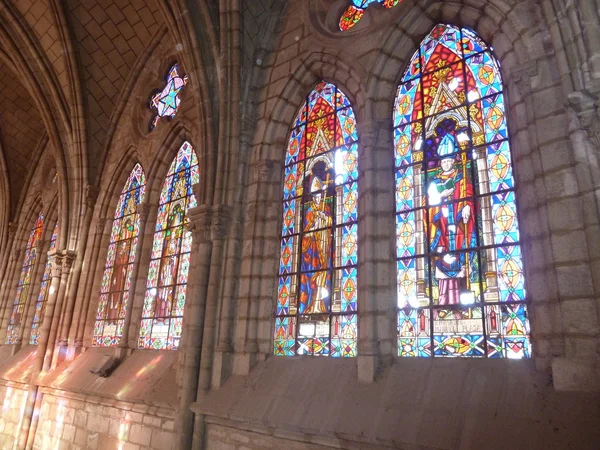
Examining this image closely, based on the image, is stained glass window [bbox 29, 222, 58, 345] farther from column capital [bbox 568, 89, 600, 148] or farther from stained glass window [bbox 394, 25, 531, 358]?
column capital [bbox 568, 89, 600, 148]

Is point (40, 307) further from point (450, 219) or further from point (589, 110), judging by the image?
point (589, 110)

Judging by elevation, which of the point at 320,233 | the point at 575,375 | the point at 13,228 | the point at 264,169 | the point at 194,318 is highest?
the point at 13,228

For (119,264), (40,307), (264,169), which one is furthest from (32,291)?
(264,169)

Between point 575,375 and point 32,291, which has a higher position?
point 32,291

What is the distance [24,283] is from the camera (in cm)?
1181

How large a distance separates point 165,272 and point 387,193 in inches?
170

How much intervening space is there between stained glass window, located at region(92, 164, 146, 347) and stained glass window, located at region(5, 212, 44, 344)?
3.69 meters

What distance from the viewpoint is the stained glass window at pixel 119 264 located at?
27.6 ft

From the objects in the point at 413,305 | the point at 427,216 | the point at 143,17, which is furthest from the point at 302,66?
the point at 143,17

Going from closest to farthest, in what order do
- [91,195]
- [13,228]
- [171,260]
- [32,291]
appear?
[171,260] → [91,195] → [32,291] → [13,228]

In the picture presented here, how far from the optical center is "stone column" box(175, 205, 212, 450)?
5562 mm

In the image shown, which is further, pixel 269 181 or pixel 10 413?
pixel 10 413

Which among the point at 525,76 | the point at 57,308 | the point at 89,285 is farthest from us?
the point at 57,308

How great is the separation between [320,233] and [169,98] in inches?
198
